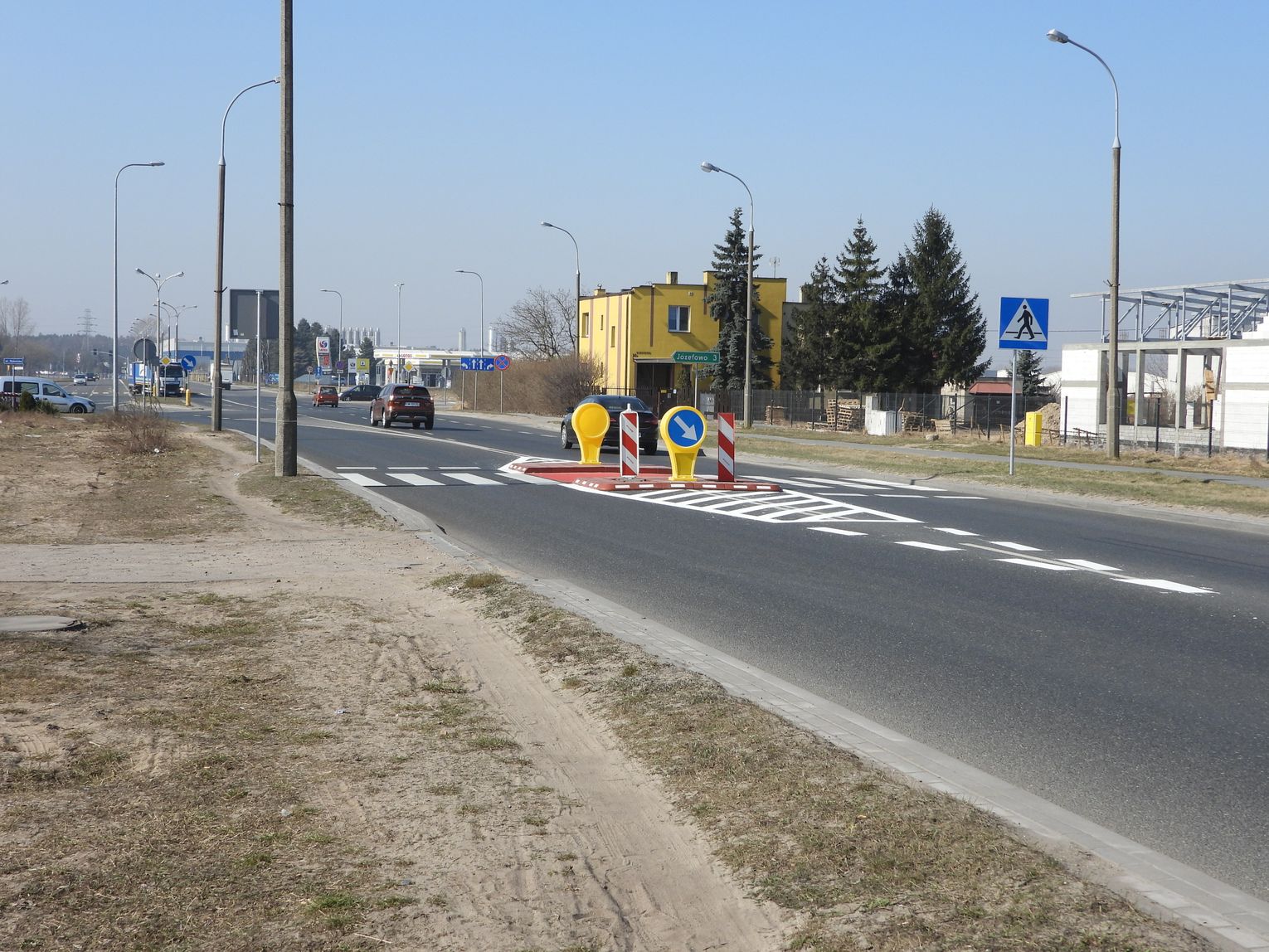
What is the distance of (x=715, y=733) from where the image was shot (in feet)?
20.1

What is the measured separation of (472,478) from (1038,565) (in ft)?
44.2

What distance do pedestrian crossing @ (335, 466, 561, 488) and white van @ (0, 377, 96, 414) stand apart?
3828cm

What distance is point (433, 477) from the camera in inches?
982

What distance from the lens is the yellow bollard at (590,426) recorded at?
2689 centimetres

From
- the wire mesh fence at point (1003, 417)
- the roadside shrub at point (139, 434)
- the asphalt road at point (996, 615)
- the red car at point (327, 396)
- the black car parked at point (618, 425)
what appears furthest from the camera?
the red car at point (327, 396)

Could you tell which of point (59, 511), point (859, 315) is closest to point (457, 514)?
point (59, 511)

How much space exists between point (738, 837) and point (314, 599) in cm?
631

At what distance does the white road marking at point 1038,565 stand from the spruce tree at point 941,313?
59476 mm

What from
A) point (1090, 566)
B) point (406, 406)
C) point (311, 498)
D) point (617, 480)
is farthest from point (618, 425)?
point (1090, 566)

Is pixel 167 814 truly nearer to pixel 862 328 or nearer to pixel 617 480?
pixel 617 480

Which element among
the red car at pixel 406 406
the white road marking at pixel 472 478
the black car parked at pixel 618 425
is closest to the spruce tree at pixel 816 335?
the red car at pixel 406 406

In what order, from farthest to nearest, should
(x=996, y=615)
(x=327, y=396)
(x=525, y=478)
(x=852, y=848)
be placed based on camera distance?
(x=327, y=396), (x=525, y=478), (x=996, y=615), (x=852, y=848)

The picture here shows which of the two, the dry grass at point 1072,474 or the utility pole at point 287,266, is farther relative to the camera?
the dry grass at point 1072,474

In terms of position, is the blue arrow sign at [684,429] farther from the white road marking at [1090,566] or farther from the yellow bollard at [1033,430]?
the yellow bollard at [1033,430]
